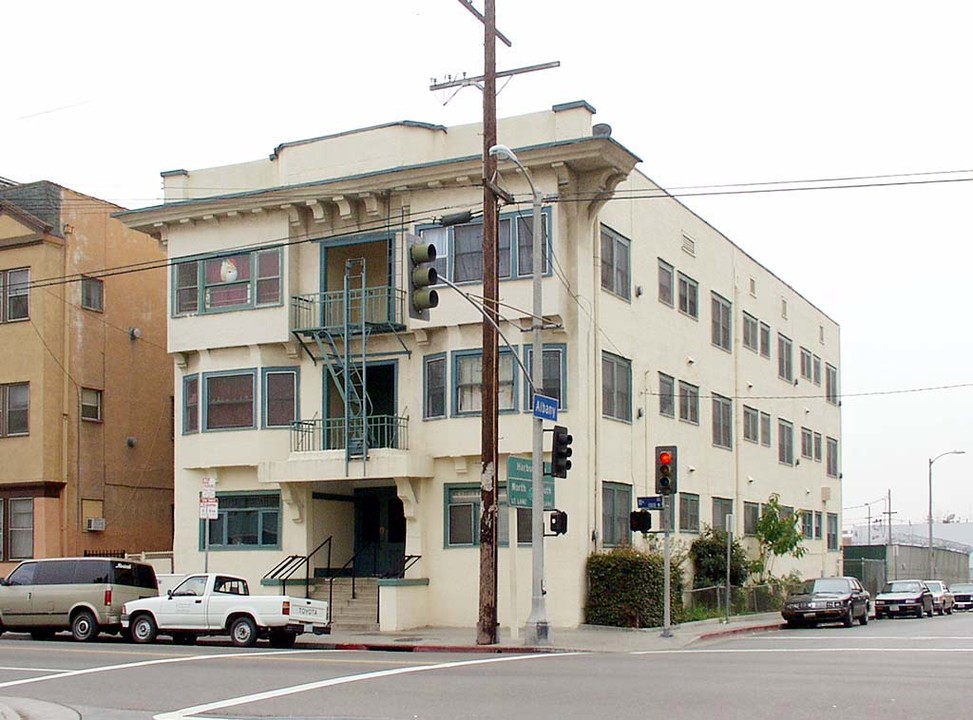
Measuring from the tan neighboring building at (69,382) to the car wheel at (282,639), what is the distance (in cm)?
1237

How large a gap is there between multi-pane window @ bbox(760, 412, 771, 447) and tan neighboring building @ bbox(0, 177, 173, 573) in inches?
774

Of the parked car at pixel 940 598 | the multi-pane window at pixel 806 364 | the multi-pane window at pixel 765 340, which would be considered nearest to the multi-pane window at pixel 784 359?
the multi-pane window at pixel 765 340

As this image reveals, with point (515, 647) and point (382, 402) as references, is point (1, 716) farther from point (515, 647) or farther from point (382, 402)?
point (382, 402)

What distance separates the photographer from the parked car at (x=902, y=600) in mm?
41469

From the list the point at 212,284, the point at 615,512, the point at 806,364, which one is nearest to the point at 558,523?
the point at 615,512

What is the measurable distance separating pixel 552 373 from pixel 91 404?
14601 mm

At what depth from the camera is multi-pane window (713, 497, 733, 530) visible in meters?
37.4

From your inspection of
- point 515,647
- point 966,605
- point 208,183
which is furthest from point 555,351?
point 966,605

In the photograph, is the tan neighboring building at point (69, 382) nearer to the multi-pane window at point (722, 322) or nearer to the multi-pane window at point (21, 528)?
the multi-pane window at point (21, 528)

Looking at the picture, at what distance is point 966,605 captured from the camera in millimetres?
52969

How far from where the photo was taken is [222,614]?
968 inches

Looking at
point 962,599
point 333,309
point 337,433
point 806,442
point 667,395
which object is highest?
point 333,309

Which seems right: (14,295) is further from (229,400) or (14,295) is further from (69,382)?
(229,400)

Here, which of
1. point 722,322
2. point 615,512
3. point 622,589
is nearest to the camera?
point 622,589
